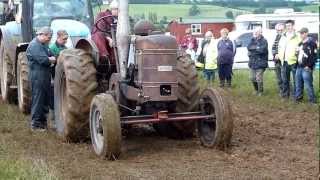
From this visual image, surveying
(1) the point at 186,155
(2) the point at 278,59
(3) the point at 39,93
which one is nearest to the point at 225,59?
(2) the point at 278,59

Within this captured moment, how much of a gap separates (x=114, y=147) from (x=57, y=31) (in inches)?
131

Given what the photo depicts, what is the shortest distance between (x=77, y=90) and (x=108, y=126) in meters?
0.95

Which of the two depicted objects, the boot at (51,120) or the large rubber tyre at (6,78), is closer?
the boot at (51,120)

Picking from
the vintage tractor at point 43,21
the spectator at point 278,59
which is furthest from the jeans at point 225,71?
the vintage tractor at point 43,21

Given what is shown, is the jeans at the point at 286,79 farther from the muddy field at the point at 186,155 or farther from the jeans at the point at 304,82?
the muddy field at the point at 186,155

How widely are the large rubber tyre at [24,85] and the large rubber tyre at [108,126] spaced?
10.5 ft

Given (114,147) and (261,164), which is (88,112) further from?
(261,164)

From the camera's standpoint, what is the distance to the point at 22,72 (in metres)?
10.2

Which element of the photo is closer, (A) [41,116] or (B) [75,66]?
(B) [75,66]

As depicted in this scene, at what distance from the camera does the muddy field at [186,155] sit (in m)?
6.40

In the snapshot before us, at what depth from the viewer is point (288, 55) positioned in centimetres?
1222

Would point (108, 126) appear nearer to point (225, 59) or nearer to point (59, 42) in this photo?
point (59, 42)

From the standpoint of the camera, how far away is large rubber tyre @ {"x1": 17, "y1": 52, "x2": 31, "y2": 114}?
1021 centimetres

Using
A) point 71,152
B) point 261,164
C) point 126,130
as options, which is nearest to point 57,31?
point 126,130
